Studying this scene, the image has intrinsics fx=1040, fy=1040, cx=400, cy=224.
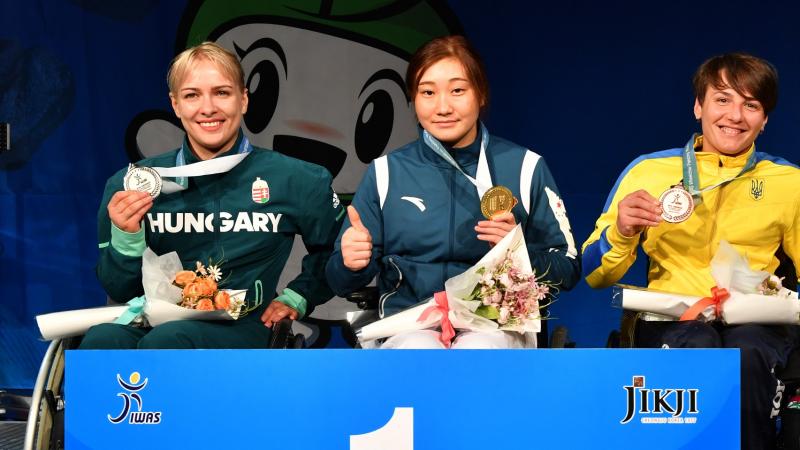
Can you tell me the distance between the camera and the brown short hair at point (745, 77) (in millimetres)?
3506

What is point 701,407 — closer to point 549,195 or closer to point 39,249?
point 549,195

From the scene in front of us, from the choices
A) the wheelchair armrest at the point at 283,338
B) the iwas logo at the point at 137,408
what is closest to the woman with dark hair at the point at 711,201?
the wheelchair armrest at the point at 283,338

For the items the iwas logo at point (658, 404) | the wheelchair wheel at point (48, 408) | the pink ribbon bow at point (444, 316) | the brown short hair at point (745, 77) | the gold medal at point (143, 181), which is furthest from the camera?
the brown short hair at point (745, 77)

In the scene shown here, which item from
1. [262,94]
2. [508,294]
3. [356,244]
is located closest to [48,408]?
[356,244]

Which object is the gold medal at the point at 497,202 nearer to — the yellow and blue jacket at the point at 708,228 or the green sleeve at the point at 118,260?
the yellow and blue jacket at the point at 708,228

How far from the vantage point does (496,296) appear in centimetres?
302

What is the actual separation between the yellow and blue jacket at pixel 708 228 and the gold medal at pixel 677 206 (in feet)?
0.65

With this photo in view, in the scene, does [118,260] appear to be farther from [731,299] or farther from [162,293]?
[731,299]

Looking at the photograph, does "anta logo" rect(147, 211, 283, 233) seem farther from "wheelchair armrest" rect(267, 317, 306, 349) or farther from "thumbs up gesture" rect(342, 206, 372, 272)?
"thumbs up gesture" rect(342, 206, 372, 272)

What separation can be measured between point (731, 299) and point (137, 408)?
184 centimetres

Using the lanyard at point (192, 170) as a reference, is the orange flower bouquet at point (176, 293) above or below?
below

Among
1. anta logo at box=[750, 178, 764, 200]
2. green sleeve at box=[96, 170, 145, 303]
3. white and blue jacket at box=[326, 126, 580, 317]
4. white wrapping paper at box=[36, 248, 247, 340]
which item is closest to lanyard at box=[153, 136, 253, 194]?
green sleeve at box=[96, 170, 145, 303]

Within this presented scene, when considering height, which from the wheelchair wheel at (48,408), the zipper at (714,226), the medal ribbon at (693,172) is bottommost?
the wheelchair wheel at (48,408)

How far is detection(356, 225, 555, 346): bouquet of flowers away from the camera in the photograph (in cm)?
303
